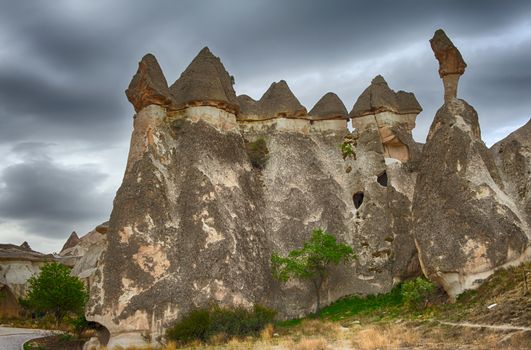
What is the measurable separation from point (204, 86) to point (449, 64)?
12.3 m

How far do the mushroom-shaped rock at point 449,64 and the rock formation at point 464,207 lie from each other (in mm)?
850

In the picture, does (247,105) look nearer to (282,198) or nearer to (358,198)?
(282,198)

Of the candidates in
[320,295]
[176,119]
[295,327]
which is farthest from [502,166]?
[176,119]

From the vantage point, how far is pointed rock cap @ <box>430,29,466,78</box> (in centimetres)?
2602

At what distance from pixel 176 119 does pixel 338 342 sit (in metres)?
15.0

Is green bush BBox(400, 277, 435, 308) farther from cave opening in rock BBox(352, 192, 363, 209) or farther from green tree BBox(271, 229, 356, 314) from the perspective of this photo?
cave opening in rock BBox(352, 192, 363, 209)

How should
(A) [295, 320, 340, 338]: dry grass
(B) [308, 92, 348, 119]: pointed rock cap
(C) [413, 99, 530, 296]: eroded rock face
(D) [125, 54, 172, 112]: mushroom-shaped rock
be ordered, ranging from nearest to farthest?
1. (A) [295, 320, 340, 338]: dry grass
2. (C) [413, 99, 530, 296]: eroded rock face
3. (D) [125, 54, 172, 112]: mushroom-shaped rock
4. (B) [308, 92, 348, 119]: pointed rock cap

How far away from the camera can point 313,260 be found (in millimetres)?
25391

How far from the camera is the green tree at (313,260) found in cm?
2506

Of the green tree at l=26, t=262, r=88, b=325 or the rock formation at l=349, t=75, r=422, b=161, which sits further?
the green tree at l=26, t=262, r=88, b=325

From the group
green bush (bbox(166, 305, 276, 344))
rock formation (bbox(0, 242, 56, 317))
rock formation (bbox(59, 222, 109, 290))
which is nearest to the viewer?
green bush (bbox(166, 305, 276, 344))

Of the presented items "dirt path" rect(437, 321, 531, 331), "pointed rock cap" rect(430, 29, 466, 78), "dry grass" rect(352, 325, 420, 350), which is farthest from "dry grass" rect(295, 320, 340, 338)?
"pointed rock cap" rect(430, 29, 466, 78)

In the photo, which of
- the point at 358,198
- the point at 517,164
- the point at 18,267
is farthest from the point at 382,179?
the point at 18,267

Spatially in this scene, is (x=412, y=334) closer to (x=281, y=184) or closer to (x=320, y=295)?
(x=320, y=295)
